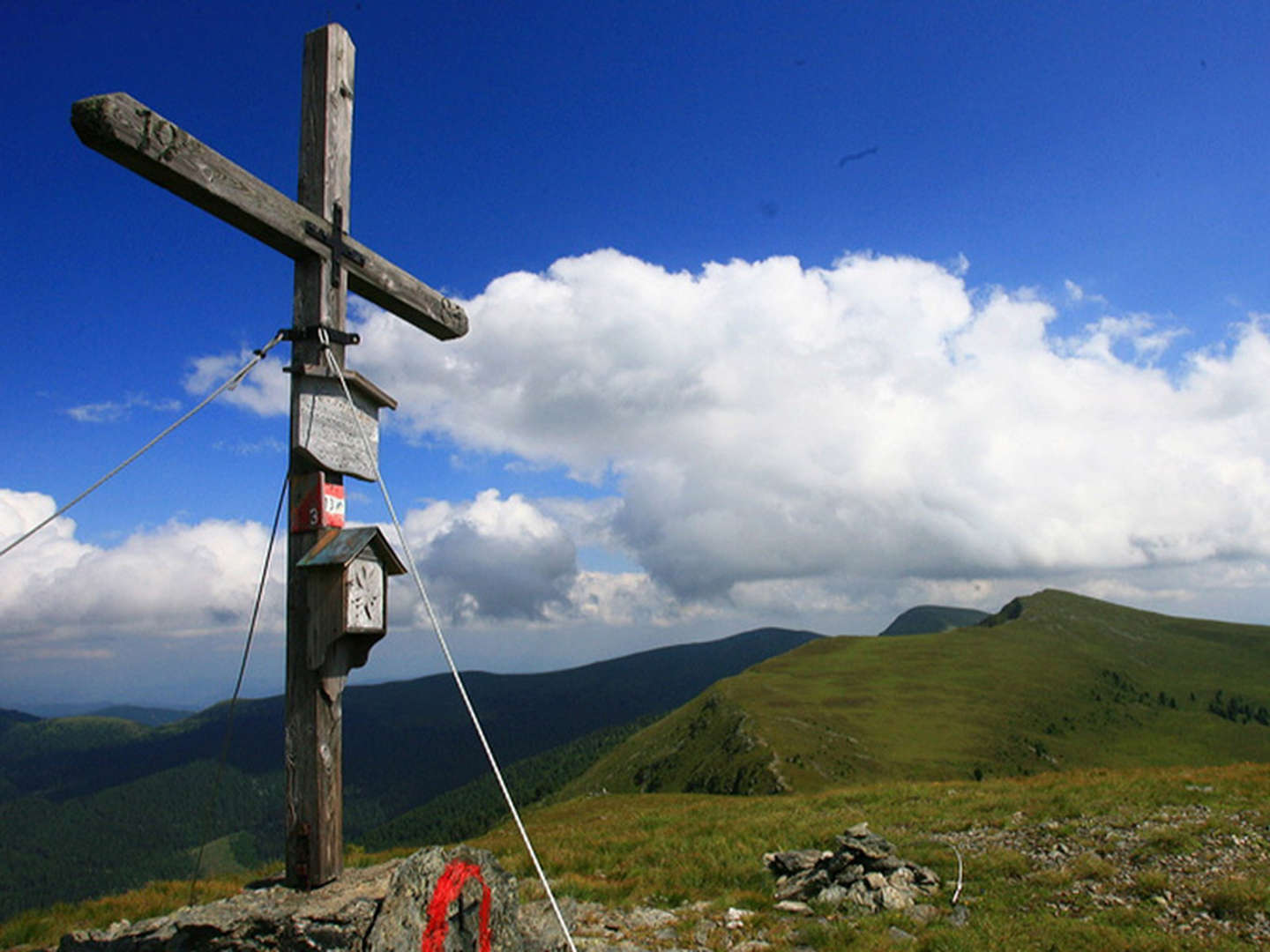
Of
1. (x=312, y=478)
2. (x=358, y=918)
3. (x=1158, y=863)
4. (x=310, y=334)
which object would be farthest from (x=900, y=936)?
(x=310, y=334)

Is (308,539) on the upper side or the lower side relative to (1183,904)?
upper

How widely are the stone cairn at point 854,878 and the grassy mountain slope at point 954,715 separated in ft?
246

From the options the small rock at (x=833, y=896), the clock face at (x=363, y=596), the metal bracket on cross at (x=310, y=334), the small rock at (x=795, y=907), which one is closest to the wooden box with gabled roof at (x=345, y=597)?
the clock face at (x=363, y=596)

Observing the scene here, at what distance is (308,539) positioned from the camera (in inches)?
230

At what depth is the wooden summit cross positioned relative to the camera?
17.9 ft

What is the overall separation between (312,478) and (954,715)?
448 feet

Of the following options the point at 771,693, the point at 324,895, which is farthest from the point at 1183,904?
the point at 771,693

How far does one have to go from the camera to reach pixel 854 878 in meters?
11.1

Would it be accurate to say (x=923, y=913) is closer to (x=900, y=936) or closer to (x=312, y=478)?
(x=900, y=936)

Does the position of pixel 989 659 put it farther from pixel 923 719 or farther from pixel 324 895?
pixel 324 895

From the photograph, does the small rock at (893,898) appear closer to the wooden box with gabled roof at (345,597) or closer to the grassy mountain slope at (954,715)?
the wooden box with gabled roof at (345,597)

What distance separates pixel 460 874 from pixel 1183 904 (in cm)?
1031

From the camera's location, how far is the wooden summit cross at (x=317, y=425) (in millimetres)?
5445

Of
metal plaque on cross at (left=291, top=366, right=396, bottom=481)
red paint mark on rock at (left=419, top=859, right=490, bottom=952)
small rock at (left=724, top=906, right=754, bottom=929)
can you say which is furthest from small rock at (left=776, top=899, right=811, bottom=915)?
metal plaque on cross at (left=291, top=366, right=396, bottom=481)
